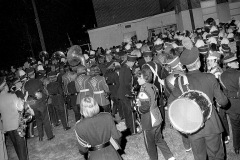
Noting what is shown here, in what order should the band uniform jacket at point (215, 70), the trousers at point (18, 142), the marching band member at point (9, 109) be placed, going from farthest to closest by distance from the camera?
the trousers at point (18, 142), the marching band member at point (9, 109), the band uniform jacket at point (215, 70)

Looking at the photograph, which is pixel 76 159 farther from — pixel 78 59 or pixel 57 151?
pixel 78 59

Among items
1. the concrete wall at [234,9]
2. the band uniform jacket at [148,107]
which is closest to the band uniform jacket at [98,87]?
the band uniform jacket at [148,107]

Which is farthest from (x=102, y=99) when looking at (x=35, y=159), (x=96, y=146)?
(x=96, y=146)

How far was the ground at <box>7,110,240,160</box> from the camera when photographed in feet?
19.0

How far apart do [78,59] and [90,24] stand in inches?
1707

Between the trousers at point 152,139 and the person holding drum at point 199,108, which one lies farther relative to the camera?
the trousers at point 152,139

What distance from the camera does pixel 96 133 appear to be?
3.46 metres

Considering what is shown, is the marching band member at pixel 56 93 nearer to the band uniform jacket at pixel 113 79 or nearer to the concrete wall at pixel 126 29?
the band uniform jacket at pixel 113 79

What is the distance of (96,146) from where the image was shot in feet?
11.5

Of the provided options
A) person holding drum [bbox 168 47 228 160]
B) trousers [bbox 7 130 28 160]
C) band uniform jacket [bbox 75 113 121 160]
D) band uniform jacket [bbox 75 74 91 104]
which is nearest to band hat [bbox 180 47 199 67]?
person holding drum [bbox 168 47 228 160]

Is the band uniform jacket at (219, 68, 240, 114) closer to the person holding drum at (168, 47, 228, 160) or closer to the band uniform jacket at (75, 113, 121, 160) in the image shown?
the person holding drum at (168, 47, 228, 160)

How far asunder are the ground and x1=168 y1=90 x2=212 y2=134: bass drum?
2.25 meters

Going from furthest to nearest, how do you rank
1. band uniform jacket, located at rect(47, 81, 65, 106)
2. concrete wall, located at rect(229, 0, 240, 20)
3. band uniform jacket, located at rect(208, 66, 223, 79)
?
concrete wall, located at rect(229, 0, 240, 20) → band uniform jacket, located at rect(47, 81, 65, 106) → band uniform jacket, located at rect(208, 66, 223, 79)

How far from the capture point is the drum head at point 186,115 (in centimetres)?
334
